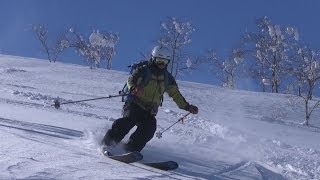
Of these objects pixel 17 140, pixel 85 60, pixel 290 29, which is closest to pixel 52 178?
pixel 17 140

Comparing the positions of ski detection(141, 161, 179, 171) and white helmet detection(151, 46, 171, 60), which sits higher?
white helmet detection(151, 46, 171, 60)

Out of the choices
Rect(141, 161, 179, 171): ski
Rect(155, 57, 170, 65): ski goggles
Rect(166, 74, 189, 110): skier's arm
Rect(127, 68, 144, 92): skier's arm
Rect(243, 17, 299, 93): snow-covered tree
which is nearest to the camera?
Rect(141, 161, 179, 171): ski

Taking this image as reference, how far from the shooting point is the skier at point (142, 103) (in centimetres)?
734

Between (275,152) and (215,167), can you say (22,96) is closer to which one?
(275,152)

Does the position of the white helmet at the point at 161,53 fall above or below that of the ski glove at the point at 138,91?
above

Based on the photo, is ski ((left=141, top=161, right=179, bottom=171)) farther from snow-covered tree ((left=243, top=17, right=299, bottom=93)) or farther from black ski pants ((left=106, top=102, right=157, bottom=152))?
snow-covered tree ((left=243, top=17, right=299, bottom=93))

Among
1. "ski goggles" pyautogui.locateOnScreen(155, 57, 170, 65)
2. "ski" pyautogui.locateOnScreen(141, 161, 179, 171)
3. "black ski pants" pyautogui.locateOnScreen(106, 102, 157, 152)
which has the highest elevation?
"ski goggles" pyautogui.locateOnScreen(155, 57, 170, 65)

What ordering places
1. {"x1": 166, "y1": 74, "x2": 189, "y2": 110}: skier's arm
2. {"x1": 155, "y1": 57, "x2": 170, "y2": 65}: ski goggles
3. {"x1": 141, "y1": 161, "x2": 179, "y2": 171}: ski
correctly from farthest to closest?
{"x1": 166, "y1": 74, "x2": 189, "y2": 110}: skier's arm, {"x1": 155, "y1": 57, "x2": 170, "y2": 65}: ski goggles, {"x1": 141, "y1": 161, "x2": 179, "y2": 171}: ski

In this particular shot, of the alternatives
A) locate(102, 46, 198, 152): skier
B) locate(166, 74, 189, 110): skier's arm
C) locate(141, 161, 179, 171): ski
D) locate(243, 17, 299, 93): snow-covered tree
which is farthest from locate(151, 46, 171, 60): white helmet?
locate(243, 17, 299, 93): snow-covered tree

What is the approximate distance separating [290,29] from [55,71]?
18.6m

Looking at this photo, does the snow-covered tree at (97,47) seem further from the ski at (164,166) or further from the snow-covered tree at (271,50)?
the ski at (164,166)

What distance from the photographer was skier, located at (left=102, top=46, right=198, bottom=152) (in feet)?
24.1

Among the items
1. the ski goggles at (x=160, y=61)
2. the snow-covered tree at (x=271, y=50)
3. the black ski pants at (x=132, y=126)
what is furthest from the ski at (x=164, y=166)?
the snow-covered tree at (x=271, y=50)

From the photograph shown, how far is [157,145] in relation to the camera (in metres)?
8.71
